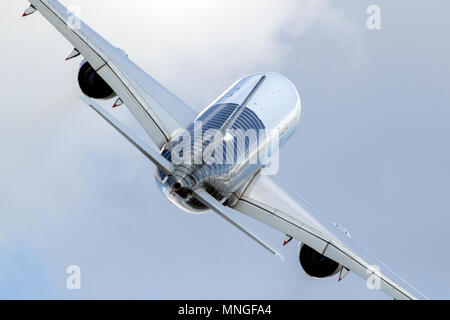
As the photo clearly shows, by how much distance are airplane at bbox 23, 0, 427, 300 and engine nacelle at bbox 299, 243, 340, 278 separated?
0.04m

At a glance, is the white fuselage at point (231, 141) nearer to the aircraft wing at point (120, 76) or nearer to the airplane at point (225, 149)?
the airplane at point (225, 149)

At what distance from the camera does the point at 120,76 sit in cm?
4575

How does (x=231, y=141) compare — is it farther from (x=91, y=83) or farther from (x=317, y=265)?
(x=91, y=83)

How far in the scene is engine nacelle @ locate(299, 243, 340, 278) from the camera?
150ft

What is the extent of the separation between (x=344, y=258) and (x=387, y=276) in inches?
79.3

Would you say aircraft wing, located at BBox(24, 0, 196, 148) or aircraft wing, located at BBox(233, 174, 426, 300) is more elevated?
aircraft wing, located at BBox(24, 0, 196, 148)

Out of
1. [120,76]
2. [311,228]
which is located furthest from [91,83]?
[311,228]

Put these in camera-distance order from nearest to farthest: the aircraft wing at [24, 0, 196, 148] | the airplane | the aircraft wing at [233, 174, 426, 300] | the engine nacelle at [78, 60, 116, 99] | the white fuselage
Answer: the white fuselage < the airplane < the aircraft wing at [233, 174, 426, 300] < the aircraft wing at [24, 0, 196, 148] < the engine nacelle at [78, 60, 116, 99]

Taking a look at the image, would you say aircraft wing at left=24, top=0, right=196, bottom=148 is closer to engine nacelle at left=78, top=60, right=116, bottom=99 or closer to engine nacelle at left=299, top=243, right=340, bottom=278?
engine nacelle at left=78, top=60, right=116, bottom=99

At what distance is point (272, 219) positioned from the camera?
1756 inches

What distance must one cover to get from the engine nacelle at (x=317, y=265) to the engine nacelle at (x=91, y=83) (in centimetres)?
1202

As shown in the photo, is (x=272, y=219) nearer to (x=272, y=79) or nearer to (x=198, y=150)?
(x=198, y=150)

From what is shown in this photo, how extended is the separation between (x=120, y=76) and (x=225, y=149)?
6607mm

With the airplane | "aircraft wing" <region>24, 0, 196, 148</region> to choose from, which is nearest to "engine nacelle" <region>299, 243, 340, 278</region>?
the airplane
